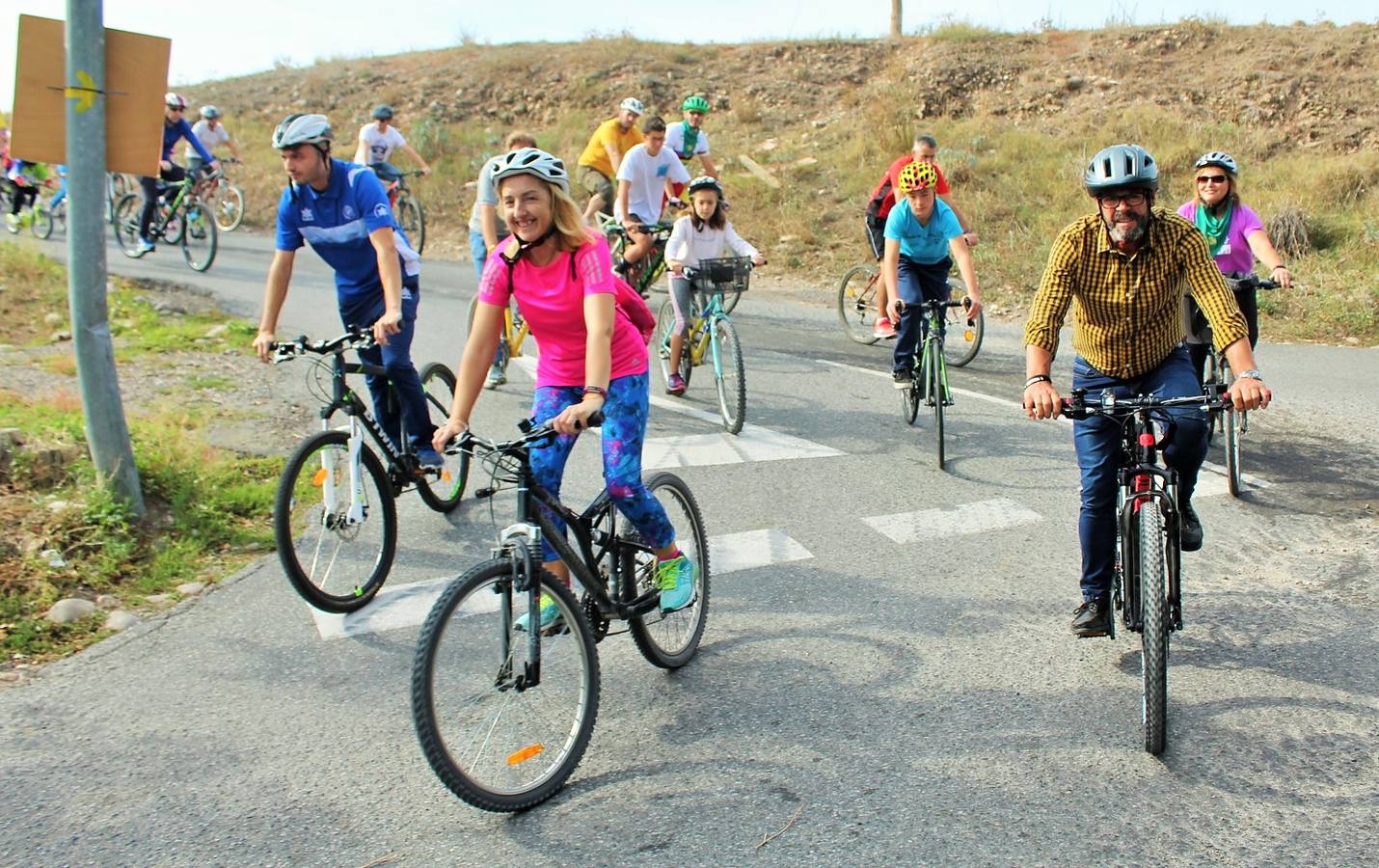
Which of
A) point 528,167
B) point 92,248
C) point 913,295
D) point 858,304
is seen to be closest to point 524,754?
point 528,167

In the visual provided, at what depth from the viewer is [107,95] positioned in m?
5.61

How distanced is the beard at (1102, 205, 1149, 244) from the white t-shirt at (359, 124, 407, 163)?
14086mm

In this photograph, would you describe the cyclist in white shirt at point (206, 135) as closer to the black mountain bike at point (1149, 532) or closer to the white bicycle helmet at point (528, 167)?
the white bicycle helmet at point (528, 167)

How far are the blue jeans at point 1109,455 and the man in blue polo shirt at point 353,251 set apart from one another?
323 centimetres

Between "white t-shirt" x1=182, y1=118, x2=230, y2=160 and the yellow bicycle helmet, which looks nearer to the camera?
the yellow bicycle helmet

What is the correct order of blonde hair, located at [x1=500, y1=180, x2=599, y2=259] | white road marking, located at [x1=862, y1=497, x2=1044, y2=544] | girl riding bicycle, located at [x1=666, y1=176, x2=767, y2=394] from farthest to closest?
girl riding bicycle, located at [x1=666, y1=176, x2=767, y2=394]
white road marking, located at [x1=862, y1=497, x2=1044, y2=544]
blonde hair, located at [x1=500, y1=180, x2=599, y2=259]

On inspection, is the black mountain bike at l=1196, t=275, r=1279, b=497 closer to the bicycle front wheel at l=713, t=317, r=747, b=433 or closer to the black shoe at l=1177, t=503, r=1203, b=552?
the black shoe at l=1177, t=503, r=1203, b=552

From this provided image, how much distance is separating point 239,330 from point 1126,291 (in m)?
9.54

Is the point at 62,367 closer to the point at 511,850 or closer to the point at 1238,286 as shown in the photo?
the point at 511,850

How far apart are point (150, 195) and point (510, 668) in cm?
1421

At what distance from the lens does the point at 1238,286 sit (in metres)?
7.06

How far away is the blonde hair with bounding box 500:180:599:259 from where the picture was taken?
400cm

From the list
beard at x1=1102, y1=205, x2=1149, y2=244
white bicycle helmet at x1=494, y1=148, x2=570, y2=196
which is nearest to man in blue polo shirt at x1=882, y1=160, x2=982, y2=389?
beard at x1=1102, y1=205, x2=1149, y2=244

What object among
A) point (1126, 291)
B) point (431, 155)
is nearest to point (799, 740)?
point (1126, 291)
